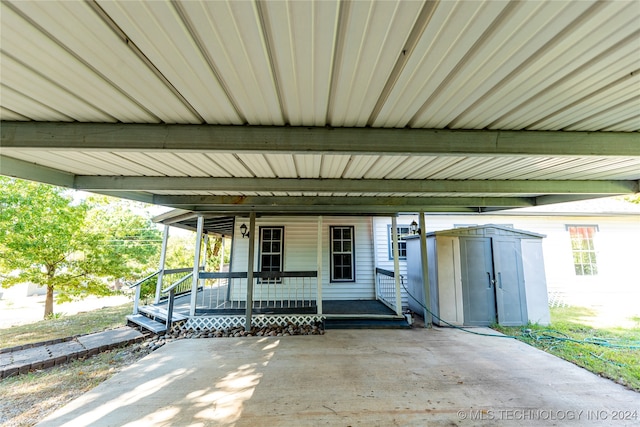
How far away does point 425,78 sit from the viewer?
168 centimetres

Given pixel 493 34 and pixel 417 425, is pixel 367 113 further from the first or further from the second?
pixel 417 425

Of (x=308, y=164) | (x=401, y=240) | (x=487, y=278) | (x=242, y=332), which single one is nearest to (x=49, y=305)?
(x=242, y=332)

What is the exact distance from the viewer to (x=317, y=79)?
65.3 inches

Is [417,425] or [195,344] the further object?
[195,344]

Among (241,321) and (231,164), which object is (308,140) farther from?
(241,321)

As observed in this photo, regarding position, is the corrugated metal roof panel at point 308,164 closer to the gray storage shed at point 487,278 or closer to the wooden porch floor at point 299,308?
the wooden porch floor at point 299,308

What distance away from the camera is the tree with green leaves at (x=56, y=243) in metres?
7.28

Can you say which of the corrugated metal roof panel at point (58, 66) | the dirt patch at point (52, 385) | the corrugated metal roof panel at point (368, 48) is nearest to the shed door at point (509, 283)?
the corrugated metal roof panel at point (368, 48)

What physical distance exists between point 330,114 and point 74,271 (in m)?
11.1

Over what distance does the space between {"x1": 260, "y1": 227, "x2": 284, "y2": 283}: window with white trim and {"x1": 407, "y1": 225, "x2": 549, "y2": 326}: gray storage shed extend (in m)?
4.42

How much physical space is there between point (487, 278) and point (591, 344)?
6.87 feet

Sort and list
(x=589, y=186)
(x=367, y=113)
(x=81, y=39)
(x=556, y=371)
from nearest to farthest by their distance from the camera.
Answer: (x=81, y=39) < (x=367, y=113) < (x=556, y=371) < (x=589, y=186)

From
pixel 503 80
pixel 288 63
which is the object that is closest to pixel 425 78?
pixel 503 80

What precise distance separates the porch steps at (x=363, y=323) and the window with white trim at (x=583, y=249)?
725 cm
